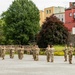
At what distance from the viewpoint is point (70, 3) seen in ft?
384

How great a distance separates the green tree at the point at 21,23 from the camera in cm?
8619

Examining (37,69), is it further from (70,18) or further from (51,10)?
(51,10)

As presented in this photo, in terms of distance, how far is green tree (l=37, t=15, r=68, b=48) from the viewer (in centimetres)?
7025

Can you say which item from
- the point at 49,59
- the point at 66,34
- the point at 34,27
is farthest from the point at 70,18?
the point at 49,59

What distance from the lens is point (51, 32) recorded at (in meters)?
70.4

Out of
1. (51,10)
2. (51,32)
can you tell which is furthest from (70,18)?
(51,32)

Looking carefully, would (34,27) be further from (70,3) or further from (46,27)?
(70,3)

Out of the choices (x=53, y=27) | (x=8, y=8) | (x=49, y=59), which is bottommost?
(x=49, y=59)

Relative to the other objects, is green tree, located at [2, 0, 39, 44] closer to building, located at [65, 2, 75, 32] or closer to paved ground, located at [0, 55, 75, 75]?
building, located at [65, 2, 75, 32]

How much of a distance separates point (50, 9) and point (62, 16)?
14.0m

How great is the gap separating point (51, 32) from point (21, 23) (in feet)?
55.7

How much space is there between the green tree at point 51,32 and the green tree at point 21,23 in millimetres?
13858

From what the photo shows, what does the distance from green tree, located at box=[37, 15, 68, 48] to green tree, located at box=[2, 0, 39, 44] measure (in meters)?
13.9

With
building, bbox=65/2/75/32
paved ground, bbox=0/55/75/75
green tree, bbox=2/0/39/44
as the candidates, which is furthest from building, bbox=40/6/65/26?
paved ground, bbox=0/55/75/75
